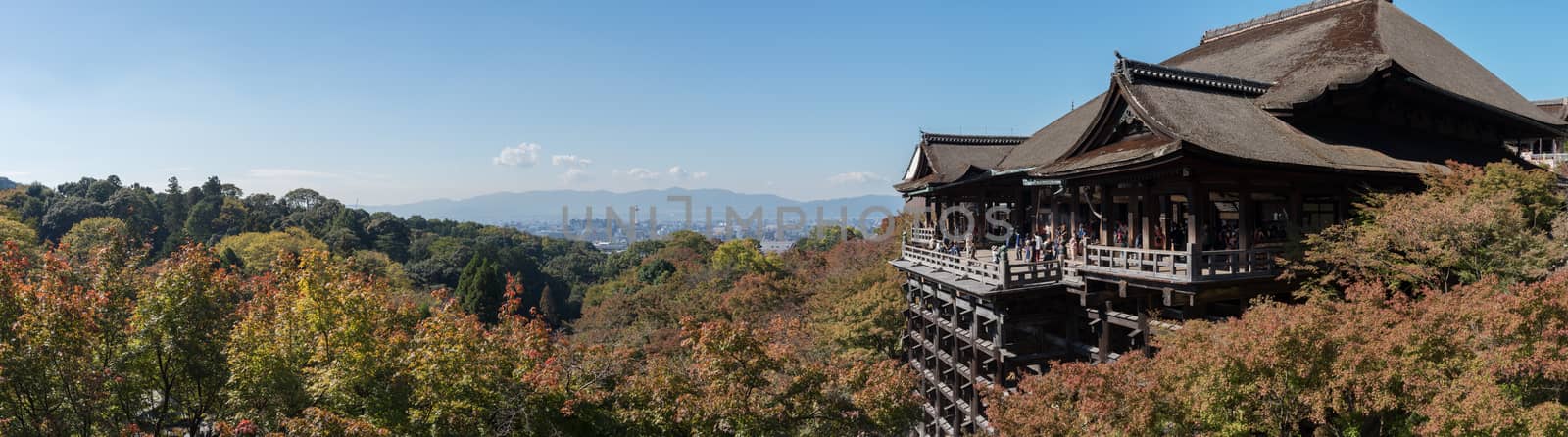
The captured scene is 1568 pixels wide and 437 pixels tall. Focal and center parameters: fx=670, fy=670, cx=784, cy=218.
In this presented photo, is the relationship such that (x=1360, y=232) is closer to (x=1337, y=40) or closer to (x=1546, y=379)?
(x=1546, y=379)

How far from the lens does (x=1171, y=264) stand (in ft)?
43.8

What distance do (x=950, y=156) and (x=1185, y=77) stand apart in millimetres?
11875

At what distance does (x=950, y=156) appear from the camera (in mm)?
27719

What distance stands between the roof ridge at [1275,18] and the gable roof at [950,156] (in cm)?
842

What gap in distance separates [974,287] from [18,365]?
58.9 feet

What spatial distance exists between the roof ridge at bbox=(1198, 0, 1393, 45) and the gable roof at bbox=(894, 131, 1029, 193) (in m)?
8.42

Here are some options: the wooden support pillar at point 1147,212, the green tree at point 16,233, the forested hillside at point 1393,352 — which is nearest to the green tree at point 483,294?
the green tree at point 16,233

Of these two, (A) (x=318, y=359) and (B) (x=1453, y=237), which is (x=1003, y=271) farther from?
(A) (x=318, y=359)

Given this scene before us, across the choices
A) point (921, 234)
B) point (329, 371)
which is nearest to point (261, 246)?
point (921, 234)

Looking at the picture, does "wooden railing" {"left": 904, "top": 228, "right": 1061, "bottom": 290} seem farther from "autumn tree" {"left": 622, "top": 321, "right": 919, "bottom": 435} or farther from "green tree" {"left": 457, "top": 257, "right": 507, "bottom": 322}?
"green tree" {"left": 457, "top": 257, "right": 507, "bottom": 322}

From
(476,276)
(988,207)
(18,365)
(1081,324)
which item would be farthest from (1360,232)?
(476,276)

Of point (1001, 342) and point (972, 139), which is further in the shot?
point (972, 139)

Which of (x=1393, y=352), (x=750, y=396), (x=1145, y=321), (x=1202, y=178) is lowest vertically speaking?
(x=750, y=396)

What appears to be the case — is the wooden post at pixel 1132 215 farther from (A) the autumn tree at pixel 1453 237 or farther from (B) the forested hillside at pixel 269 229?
(B) the forested hillside at pixel 269 229
